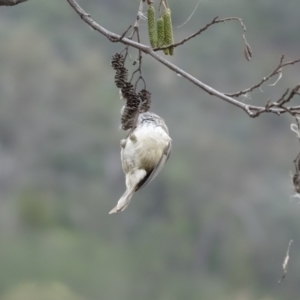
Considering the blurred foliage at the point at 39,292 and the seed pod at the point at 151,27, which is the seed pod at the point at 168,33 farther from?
the blurred foliage at the point at 39,292

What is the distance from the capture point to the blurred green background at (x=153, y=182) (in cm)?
2025

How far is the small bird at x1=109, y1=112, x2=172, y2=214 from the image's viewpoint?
3229 millimetres

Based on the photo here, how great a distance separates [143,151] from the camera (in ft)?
10.6

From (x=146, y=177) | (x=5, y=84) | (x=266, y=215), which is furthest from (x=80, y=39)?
(x=146, y=177)

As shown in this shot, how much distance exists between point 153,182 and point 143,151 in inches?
694

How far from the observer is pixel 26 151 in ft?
74.0

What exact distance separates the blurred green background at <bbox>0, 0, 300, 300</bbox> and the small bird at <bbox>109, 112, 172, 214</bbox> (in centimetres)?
1557

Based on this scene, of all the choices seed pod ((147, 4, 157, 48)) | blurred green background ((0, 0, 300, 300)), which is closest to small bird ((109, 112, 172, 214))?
seed pod ((147, 4, 157, 48))

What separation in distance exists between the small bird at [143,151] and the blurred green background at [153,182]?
1557cm

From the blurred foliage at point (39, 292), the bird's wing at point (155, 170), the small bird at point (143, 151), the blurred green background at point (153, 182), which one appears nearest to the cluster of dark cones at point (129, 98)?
the small bird at point (143, 151)

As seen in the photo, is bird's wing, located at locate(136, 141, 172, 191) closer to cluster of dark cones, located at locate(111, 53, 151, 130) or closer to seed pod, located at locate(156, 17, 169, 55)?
cluster of dark cones, located at locate(111, 53, 151, 130)

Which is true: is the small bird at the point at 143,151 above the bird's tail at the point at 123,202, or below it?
above

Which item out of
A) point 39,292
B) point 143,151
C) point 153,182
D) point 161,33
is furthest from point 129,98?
point 153,182

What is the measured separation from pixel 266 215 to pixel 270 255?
2.76ft
